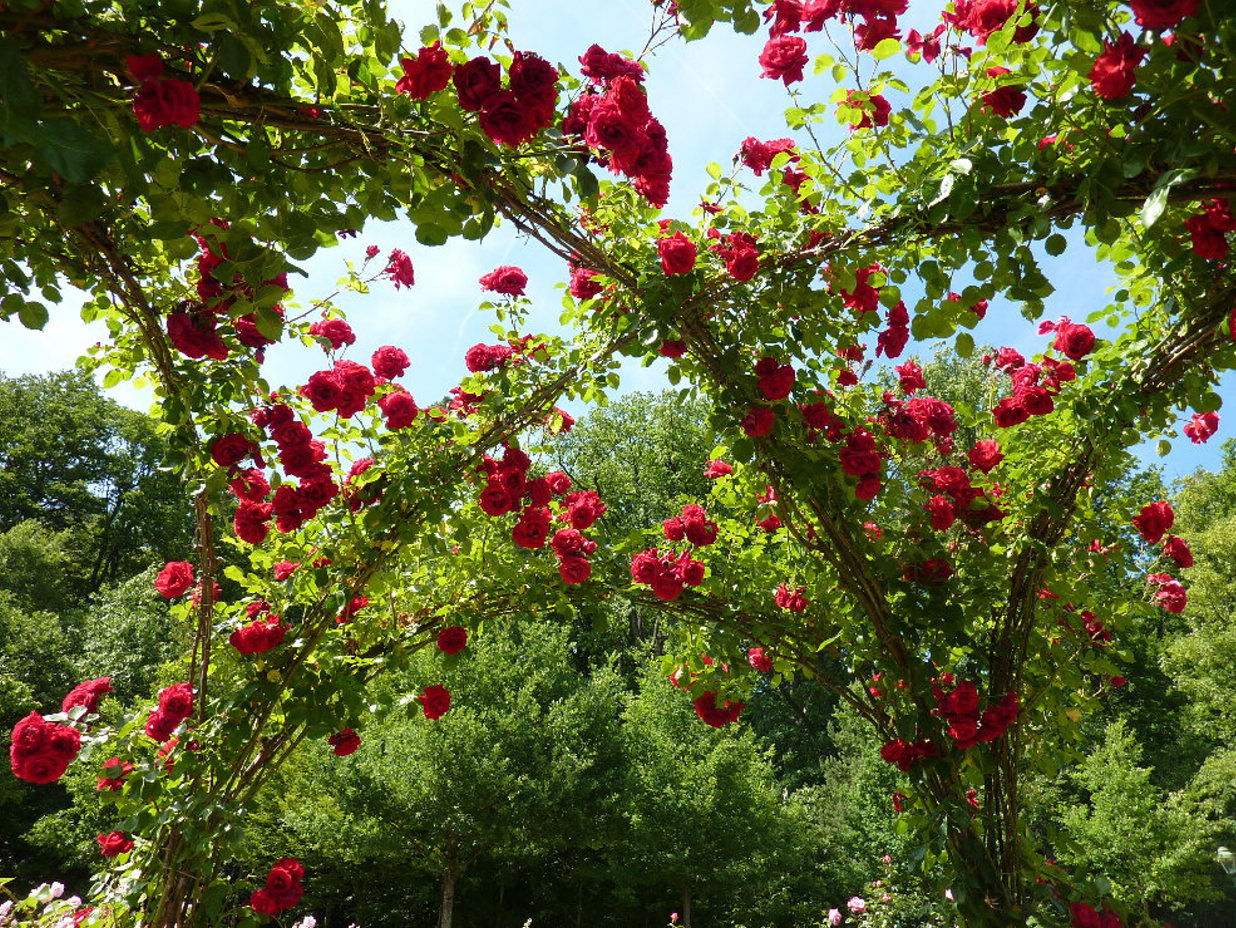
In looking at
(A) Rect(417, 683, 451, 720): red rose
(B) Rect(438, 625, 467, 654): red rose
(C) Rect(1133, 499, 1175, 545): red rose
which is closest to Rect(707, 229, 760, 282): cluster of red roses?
(B) Rect(438, 625, 467, 654): red rose

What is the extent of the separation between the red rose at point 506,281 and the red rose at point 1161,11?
1962mm

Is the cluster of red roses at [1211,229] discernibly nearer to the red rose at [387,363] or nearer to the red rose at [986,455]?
the red rose at [986,455]

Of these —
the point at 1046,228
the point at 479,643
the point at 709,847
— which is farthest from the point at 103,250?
the point at 709,847

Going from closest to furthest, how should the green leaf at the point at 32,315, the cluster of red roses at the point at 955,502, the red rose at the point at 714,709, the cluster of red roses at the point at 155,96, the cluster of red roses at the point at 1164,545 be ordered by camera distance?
the cluster of red roses at the point at 155,96 < the green leaf at the point at 32,315 < the cluster of red roses at the point at 955,502 < the cluster of red roses at the point at 1164,545 < the red rose at the point at 714,709

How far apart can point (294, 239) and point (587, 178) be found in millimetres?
609

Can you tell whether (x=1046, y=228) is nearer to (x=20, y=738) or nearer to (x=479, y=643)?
(x=20, y=738)

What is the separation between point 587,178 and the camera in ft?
5.42

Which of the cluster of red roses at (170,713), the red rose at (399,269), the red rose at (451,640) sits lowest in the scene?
the cluster of red roses at (170,713)

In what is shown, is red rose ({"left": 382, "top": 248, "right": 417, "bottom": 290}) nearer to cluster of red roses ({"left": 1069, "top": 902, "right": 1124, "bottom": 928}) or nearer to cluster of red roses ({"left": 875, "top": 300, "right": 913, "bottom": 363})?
cluster of red roses ({"left": 875, "top": 300, "right": 913, "bottom": 363})

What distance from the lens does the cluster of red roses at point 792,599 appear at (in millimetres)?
3217

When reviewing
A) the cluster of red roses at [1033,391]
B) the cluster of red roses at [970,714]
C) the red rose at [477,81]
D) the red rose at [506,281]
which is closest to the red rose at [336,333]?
the red rose at [506,281]

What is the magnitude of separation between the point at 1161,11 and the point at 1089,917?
8.23 ft

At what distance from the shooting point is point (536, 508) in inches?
114

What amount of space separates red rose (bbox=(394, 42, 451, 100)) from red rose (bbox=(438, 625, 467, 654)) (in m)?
2.05
